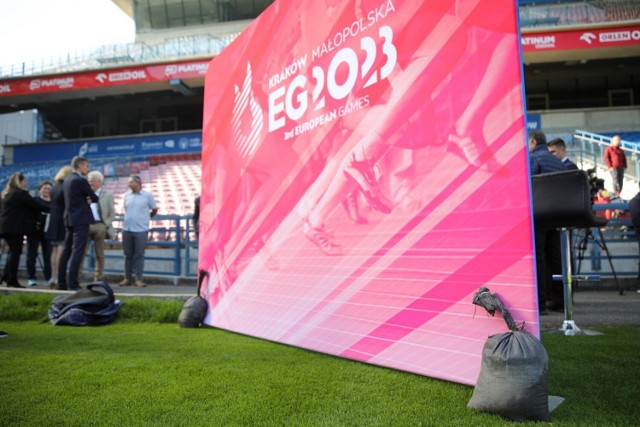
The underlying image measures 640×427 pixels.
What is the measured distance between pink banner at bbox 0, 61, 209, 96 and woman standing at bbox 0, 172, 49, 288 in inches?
610

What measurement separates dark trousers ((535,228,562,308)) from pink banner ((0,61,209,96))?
61.5 ft

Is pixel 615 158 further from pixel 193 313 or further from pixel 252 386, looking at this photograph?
pixel 252 386

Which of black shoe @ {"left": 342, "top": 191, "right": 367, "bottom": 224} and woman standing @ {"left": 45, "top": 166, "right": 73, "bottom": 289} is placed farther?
woman standing @ {"left": 45, "top": 166, "right": 73, "bottom": 289}

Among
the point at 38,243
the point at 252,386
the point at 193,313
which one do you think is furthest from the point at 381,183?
the point at 38,243

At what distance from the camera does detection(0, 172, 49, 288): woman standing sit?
631 cm

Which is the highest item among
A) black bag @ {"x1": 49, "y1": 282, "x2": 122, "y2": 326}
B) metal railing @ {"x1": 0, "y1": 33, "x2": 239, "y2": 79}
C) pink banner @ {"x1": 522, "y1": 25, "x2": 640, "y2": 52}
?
metal railing @ {"x1": 0, "y1": 33, "x2": 239, "y2": 79}

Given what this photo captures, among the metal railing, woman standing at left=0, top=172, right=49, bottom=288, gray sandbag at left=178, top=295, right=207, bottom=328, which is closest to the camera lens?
gray sandbag at left=178, top=295, right=207, bottom=328

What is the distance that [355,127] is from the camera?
2766 mm

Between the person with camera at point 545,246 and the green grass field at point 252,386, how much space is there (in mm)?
Result: 1161

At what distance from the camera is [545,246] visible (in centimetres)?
473

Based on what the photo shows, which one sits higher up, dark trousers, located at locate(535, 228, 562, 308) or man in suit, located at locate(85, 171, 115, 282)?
man in suit, located at locate(85, 171, 115, 282)

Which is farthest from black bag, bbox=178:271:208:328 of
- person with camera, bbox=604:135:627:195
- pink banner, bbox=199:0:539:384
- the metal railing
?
the metal railing

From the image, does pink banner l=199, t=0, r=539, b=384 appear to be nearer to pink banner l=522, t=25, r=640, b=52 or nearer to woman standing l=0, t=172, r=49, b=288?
woman standing l=0, t=172, r=49, b=288

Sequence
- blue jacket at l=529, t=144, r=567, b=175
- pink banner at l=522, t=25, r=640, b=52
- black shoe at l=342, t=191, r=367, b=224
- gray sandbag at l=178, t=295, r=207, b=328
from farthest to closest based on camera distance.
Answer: pink banner at l=522, t=25, r=640, b=52, blue jacket at l=529, t=144, r=567, b=175, gray sandbag at l=178, t=295, r=207, b=328, black shoe at l=342, t=191, r=367, b=224
